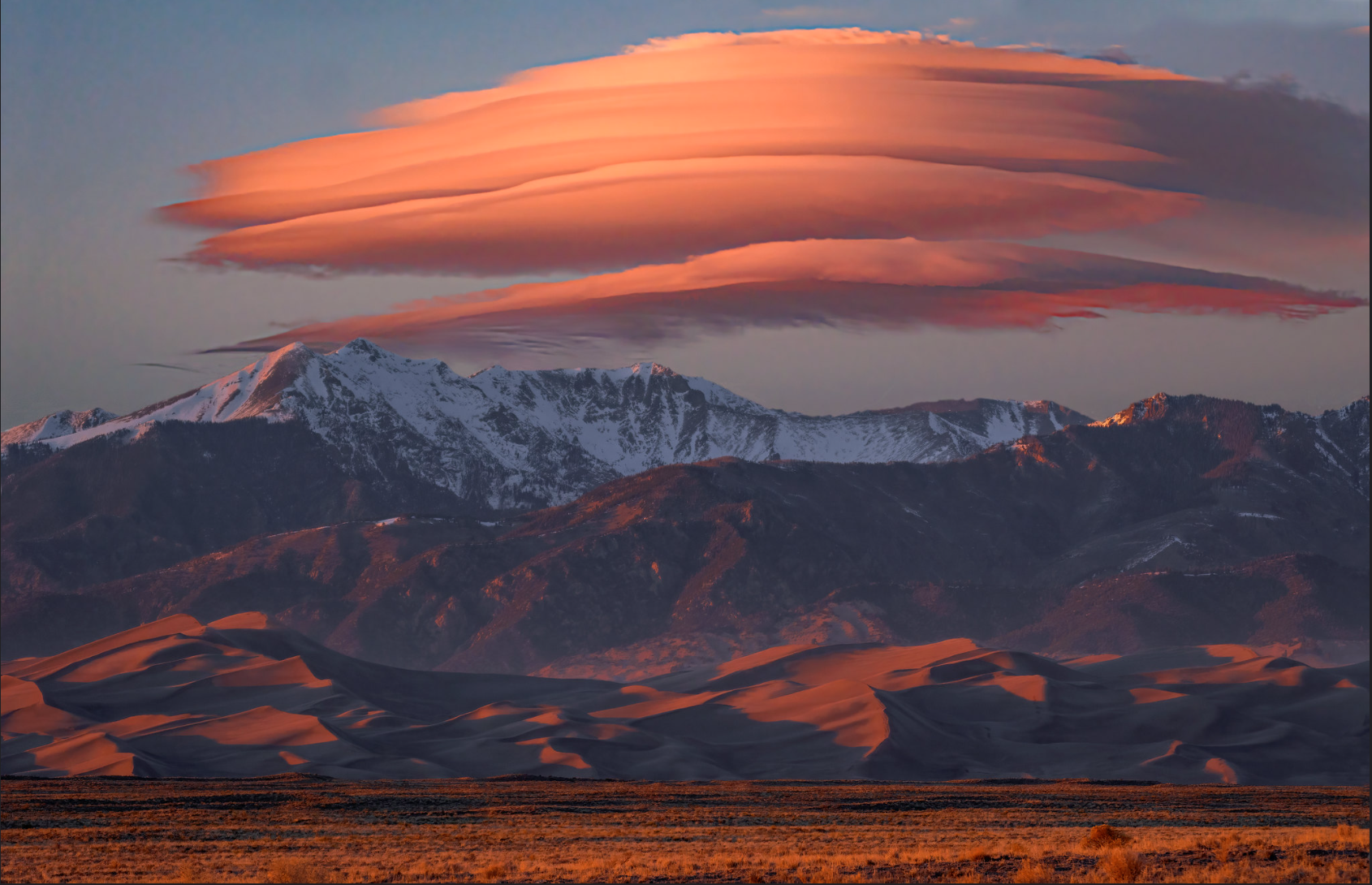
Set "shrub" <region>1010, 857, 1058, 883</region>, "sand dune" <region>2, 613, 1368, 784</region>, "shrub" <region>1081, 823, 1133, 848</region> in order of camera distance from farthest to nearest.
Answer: "sand dune" <region>2, 613, 1368, 784</region> → "shrub" <region>1081, 823, 1133, 848</region> → "shrub" <region>1010, 857, 1058, 883</region>

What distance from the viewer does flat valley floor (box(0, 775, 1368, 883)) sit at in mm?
41438

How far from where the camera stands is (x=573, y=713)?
582ft

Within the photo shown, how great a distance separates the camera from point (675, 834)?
193ft

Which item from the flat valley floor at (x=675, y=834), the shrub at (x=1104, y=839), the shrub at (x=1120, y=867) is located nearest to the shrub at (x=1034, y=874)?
the flat valley floor at (x=675, y=834)

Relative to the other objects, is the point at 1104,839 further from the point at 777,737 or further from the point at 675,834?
the point at 777,737

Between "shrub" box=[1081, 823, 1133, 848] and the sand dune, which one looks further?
the sand dune

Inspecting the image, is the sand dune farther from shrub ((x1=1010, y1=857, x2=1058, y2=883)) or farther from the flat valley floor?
shrub ((x1=1010, y1=857, x2=1058, y2=883))

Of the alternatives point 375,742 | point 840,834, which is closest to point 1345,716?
point 375,742

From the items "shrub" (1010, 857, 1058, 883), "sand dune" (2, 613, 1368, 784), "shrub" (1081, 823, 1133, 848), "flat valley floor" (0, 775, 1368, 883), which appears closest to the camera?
"shrub" (1010, 857, 1058, 883)

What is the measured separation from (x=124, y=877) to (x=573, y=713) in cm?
13652

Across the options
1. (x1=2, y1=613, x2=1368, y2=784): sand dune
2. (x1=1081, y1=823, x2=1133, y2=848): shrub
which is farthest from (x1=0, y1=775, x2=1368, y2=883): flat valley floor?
(x1=2, y1=613, x2=1368, y2=784): sand dune

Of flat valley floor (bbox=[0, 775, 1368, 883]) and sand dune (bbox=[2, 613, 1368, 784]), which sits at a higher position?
flat valley floor (bbox=[0, 775, 1368, 883])

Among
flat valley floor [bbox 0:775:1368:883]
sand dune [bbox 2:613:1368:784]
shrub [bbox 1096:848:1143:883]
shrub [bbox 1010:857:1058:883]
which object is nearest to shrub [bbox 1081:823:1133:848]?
flat valley floor [bbox 0:775:1368:883]

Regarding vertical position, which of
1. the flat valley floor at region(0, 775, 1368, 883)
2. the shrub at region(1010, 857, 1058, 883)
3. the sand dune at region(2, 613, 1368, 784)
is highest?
the shrub at region(1010, 857, 1058, 883)
